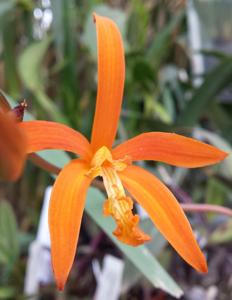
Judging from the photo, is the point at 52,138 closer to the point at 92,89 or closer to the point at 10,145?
the point at 10,145

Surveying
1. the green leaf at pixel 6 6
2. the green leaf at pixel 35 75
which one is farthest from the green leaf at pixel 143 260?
the green leaf at pixel 6 6

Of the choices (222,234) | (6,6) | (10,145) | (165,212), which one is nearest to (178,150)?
(165,212)

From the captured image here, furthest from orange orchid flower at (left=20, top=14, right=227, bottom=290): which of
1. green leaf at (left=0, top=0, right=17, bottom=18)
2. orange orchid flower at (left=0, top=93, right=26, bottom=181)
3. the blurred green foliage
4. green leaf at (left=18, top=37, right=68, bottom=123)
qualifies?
green leaf at (left=0, top=0, right=17, bottom=18)


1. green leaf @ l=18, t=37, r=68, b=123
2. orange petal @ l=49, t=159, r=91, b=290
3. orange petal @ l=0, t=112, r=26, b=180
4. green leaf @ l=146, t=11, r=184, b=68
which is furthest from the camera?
green leaf @ l=146, t=11, r=184, b=68

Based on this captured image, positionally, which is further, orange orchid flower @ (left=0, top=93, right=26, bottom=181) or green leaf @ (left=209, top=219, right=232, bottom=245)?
green leaf @ (left=209, top=219, right=232, bottom=245)

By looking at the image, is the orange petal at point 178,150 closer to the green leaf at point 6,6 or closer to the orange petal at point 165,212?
the orange petal at point 165,212

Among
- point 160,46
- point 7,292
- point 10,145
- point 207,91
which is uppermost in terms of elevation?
point 160,46

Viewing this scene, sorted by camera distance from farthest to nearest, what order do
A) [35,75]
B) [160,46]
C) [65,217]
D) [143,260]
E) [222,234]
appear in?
[160,46] → [35,75] → [222,234] → [143,260] → [65,217]

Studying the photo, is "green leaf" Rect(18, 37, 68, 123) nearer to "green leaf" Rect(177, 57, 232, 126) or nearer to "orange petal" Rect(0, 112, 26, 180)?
"green leaf" Rect(177, 57, 232, 126)
